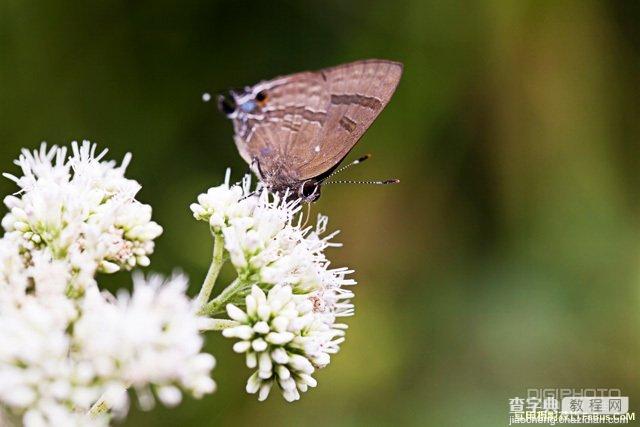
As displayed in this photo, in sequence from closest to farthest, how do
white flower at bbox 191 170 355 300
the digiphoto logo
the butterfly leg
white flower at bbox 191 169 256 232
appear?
white flower at bbox 191 170 355 300 → white flower at bbox 191 169 256 232 → the butterfly leg → the digiphoto logo

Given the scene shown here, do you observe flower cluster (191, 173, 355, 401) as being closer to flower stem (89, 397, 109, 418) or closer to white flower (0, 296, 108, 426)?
flower stem (89, 397, 109, 418)

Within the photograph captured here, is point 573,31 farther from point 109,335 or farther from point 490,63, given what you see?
point 109,335

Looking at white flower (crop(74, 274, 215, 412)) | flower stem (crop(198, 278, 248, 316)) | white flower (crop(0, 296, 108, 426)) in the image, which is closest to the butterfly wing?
flower stem (crop(198, 278, 248, 316))

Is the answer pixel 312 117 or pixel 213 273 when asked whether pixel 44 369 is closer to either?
pixel 213 273

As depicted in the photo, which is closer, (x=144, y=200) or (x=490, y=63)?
(x=144, y=200)

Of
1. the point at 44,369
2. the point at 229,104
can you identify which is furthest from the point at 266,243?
the point at 229,104

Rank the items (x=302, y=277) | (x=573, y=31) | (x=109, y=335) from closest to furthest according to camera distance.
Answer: (x=109, y=335) < (x=302, y=277) < (x=573, y=31)

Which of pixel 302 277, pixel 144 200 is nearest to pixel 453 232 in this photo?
pixel 144 200
